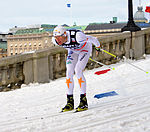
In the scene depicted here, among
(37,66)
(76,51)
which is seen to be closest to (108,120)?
(76,51)

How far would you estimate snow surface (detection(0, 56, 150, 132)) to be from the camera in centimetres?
446

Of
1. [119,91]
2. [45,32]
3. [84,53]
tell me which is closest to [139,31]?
[119,91]

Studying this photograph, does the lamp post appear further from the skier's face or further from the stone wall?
the skier's face

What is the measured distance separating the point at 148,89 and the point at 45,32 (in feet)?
357

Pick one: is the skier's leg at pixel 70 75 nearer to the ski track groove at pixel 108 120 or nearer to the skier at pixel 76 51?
the skier at pixel 76 51

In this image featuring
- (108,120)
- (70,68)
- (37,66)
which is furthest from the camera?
(37,66)

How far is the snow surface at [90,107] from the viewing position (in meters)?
4.46

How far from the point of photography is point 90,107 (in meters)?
5.91

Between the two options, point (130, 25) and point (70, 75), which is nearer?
point (70, 75)

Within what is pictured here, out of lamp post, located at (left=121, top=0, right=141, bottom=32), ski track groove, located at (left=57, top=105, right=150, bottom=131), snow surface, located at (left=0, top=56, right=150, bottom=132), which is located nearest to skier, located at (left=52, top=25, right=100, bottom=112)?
snow surface, located at (left=0, top=56, right=150, bottom=132)

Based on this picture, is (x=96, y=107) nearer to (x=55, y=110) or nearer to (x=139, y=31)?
(x=55, y=110)

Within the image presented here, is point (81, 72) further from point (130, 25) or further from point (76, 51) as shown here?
point (130, 25)

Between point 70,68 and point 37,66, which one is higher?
point 70,68

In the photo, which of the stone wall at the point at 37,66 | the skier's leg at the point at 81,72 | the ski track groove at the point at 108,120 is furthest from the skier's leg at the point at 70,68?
the stone wall at the point at 37,66
